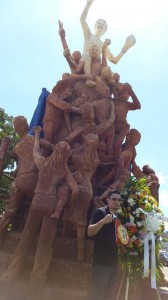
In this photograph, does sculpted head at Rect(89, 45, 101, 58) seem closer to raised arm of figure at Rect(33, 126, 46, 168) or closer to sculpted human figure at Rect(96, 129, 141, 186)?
sculpted human figure at Rect(96, 129, 141, 186)

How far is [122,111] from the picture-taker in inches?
322

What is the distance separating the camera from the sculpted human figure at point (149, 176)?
26.4ft

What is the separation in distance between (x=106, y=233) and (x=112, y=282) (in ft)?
2.15

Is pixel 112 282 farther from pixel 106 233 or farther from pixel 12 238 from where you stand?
pixel 12 238

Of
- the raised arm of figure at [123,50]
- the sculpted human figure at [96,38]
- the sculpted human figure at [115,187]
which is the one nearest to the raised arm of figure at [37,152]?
the sculpted human figure at [115,187]

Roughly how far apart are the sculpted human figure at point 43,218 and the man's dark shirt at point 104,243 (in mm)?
1556

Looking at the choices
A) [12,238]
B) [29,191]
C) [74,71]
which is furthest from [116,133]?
[12,238]

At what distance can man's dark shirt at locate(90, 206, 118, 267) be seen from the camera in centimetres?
356

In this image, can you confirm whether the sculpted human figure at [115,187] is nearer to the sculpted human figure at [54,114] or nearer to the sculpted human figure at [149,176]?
the sculpted human figure at [149,176]

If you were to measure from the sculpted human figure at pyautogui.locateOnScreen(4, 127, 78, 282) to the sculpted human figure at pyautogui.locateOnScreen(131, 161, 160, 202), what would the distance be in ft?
10.8

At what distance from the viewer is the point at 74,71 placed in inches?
363

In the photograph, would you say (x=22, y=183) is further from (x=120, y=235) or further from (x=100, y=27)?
(x=100, y=27)

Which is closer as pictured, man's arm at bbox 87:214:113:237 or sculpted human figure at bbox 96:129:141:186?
man's arm at bbox 87:214:113:237

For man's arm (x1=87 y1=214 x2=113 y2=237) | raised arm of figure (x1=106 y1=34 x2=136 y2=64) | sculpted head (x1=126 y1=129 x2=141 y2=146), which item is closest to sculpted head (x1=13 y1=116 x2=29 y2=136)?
sculpted head (x1=126 y1=129 x2=141 y2=146)
